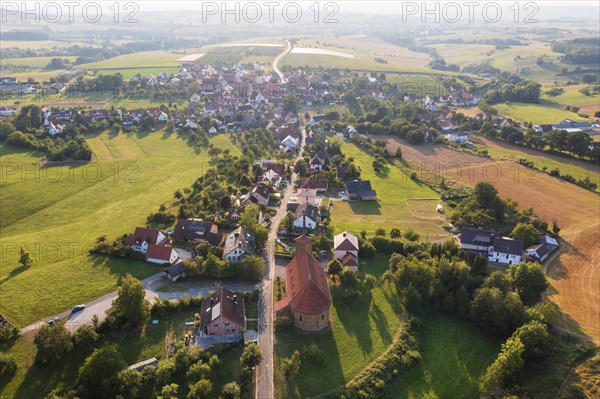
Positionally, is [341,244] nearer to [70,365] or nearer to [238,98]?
[70,365]

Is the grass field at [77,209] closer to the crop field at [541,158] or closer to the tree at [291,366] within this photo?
the tree at [291,366]

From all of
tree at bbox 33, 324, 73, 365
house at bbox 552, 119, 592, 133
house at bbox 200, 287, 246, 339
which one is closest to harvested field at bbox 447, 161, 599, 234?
house at bbox 552, 119, 592, 133

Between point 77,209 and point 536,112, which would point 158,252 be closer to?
point 77,209

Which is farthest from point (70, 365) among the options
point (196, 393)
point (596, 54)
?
point (596, 54)

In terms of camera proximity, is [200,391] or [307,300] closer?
[200,391]

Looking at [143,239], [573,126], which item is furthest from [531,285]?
[573,126]

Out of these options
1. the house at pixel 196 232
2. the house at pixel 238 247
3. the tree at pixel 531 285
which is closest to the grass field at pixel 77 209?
the house at pixel 196 232
